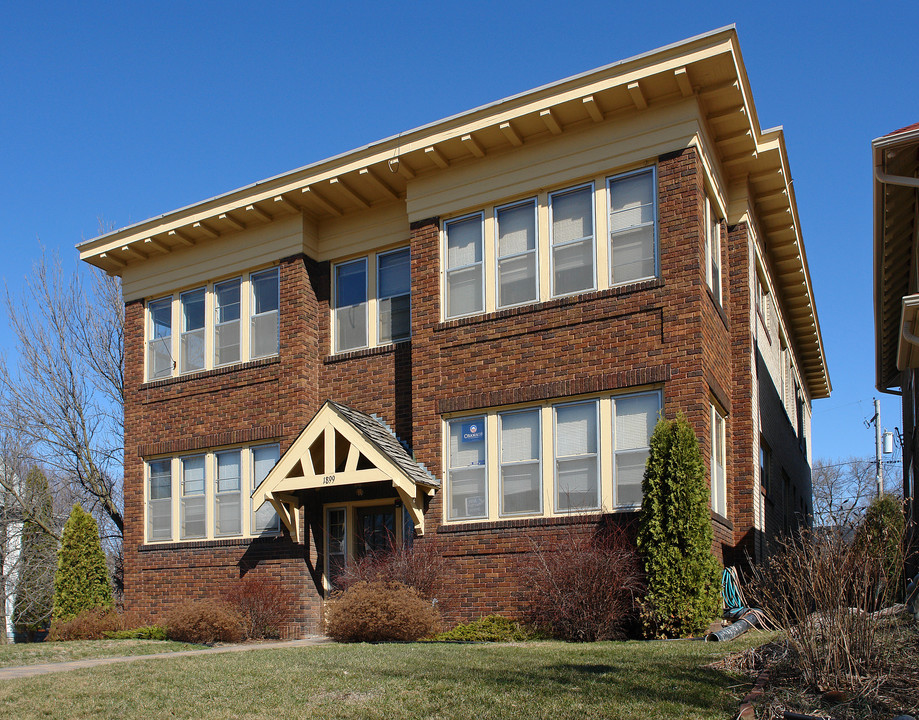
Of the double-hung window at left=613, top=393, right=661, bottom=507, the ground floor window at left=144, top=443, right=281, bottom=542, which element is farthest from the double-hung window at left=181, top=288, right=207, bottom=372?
the double-hung window at left=613, top=393, right=661, bottom=507

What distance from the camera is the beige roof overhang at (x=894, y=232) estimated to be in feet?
41.8

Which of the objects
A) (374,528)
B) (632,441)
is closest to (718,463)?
(632,441)

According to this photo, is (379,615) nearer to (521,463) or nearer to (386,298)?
(521,463)

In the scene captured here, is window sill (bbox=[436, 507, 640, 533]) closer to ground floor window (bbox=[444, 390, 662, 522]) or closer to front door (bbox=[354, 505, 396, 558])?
ground floor window (bbox=[444, 390, 662, 522])

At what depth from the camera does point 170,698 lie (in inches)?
329

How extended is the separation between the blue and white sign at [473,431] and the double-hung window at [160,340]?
7508mm

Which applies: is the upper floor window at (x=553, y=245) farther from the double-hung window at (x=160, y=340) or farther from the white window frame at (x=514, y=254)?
the double-hung window at (x=160, y=340)

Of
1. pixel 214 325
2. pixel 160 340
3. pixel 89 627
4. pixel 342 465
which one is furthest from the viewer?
pixel 160 340

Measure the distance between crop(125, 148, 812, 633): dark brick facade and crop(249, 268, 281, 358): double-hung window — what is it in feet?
1.21

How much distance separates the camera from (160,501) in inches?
763

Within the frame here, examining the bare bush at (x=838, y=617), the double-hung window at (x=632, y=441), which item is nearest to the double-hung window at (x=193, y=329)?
the double-hung window at (x=632, y=441)

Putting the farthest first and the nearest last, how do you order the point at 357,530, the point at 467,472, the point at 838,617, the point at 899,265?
1. the point at 899,265
2. the point at 357,530
3. the point at 467,472
4. the point at 838,617

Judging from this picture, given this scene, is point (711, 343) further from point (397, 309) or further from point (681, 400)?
point (397, 309)

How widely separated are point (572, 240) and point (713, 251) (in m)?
2.61
